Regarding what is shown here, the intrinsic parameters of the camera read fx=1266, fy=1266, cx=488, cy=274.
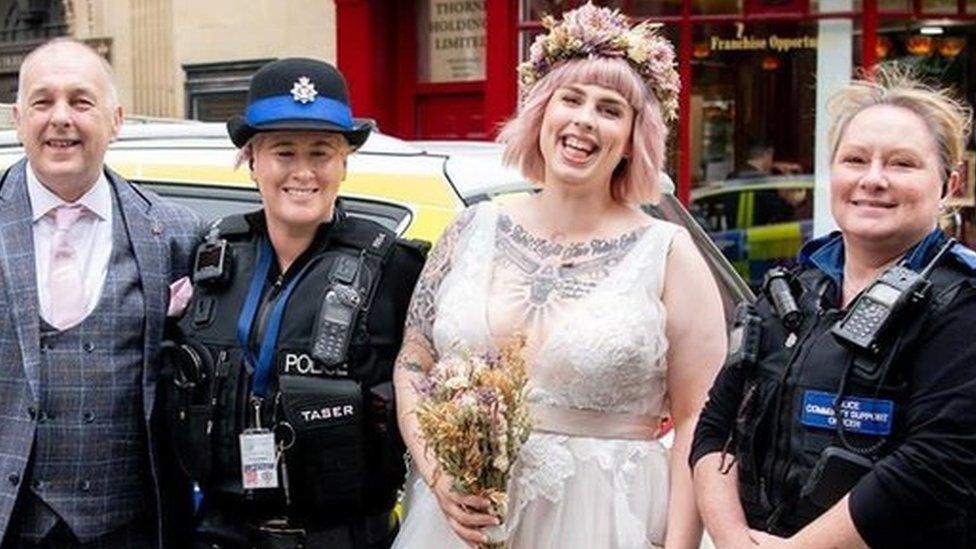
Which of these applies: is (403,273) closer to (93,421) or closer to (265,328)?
(265,328)

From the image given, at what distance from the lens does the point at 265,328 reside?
3137mm

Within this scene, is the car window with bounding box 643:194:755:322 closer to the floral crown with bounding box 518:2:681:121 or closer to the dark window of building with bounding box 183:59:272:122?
the floral crown with bounding box 518:2:681:121

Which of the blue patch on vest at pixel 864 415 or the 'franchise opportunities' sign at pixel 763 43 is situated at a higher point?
the 'franchise opportunities' sign at pixel 763 43

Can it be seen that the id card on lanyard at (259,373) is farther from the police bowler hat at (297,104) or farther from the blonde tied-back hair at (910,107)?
the blonde tied-back hair at (910,107)

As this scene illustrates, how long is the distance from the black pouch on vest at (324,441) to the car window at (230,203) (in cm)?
78

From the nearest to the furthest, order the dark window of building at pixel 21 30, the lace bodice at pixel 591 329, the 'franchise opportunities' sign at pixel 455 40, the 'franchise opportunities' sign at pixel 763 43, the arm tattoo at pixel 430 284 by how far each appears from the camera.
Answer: the lace bodice at pixel 591 329 → the arm tattoo at pixel 430 284 → the 'franchise opportunities' sign at pixel 763 43 → the 'franchise opportunities' sign at pixel 455 40 → the dark window of building at pixel 21 30

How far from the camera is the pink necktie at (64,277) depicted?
314cm

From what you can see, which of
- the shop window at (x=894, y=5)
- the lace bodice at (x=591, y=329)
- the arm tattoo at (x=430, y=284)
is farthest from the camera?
the shop window at (x=894, y=5)

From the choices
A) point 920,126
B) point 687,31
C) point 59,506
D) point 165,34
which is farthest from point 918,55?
point 59,506

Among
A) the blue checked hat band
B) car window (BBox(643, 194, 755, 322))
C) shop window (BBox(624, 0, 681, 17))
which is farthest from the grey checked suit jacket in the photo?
shop window (BBox(624, 0, 681, 17))

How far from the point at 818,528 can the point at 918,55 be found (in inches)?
310

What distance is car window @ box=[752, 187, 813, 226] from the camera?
9.74 meters

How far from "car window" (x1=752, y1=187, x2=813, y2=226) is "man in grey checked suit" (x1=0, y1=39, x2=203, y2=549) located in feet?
23.5

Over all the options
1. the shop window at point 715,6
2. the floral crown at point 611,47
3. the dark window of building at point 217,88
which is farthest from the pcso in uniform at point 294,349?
the dark window of building at point 217,88
